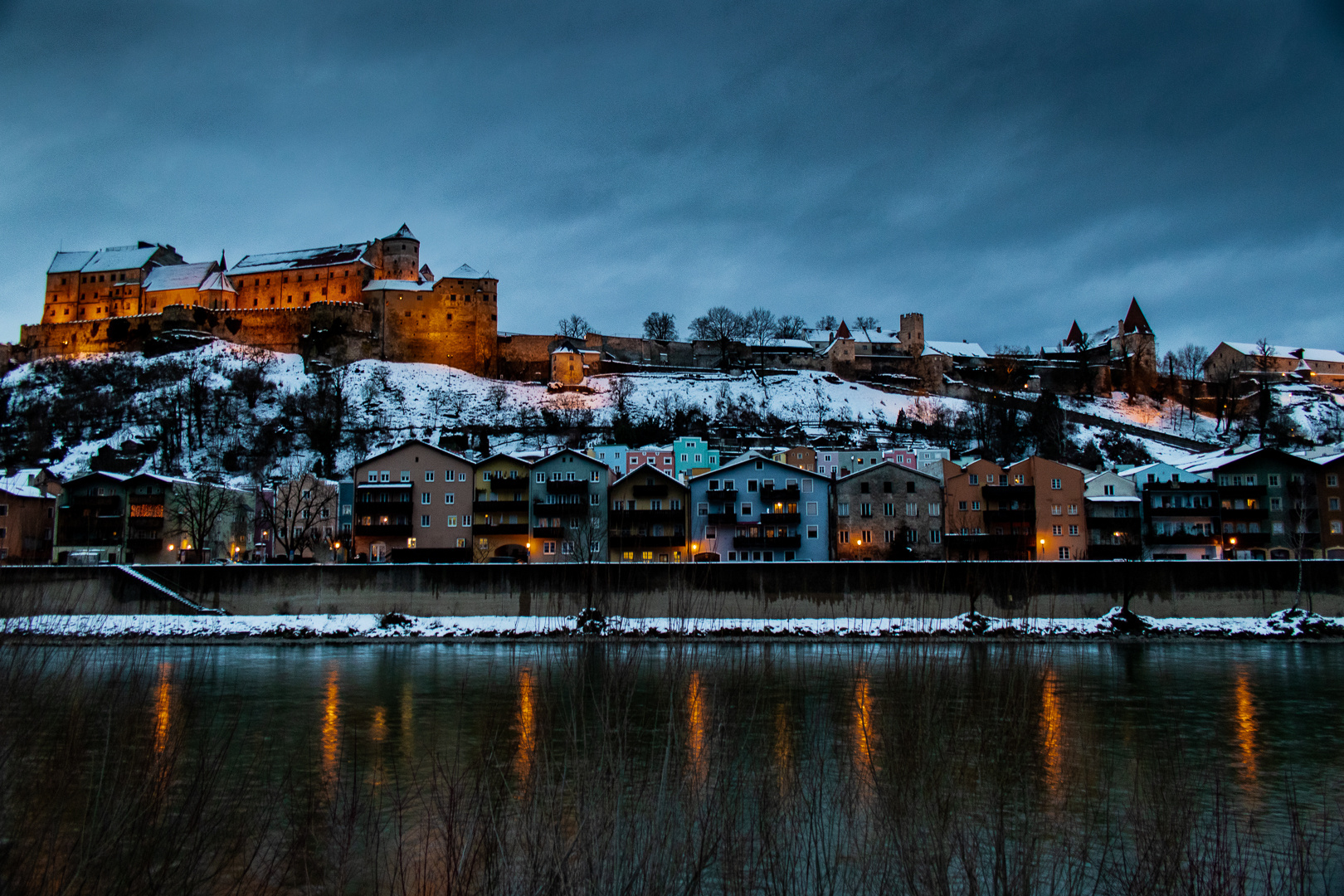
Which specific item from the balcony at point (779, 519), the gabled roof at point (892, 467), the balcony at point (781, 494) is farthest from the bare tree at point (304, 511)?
the gabled roof at point (892, 467)

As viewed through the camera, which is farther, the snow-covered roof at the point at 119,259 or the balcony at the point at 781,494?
the snow-covered roof at the point at 119,259

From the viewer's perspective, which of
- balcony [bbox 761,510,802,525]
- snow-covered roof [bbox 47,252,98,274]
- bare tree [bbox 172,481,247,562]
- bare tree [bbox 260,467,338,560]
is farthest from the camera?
snow-covered roof [bbox 47,252,98,274]

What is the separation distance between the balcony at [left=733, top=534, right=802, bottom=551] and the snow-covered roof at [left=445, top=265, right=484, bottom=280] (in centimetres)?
7490

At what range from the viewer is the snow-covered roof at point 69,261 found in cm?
12569

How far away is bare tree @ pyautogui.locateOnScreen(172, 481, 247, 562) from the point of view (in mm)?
56938

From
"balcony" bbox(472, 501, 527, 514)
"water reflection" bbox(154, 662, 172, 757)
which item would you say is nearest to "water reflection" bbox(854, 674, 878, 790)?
"water reflection" bbox(154, 662, 172, 757)

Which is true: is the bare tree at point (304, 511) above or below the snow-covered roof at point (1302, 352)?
below

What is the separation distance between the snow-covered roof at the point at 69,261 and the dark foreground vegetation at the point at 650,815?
430ft

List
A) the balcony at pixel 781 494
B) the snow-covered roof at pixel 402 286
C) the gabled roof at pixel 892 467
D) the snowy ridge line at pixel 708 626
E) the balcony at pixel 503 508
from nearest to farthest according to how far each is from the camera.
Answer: the snowy ridge line at pixel 708 626, the gabled roof at pixel 892 467, the balcony at pixel 781 494, the balcony at pixel 503 508, the snow-covered roof at pixel 402 286

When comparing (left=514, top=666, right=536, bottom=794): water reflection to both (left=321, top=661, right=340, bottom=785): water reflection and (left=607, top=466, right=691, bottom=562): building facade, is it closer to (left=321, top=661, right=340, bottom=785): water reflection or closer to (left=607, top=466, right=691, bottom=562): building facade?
(left=321, top=661, right=340, bottom=785): water reflection

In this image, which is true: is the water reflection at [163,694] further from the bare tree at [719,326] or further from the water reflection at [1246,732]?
the bare tree at [719,326]

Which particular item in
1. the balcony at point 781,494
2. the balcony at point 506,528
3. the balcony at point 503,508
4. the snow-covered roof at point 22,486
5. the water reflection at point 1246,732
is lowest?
the water reflection at point 1246,732

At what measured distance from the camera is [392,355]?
11556cm

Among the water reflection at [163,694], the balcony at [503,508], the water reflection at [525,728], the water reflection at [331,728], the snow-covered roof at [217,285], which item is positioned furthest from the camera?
the snow-covered roof at [217,285]
